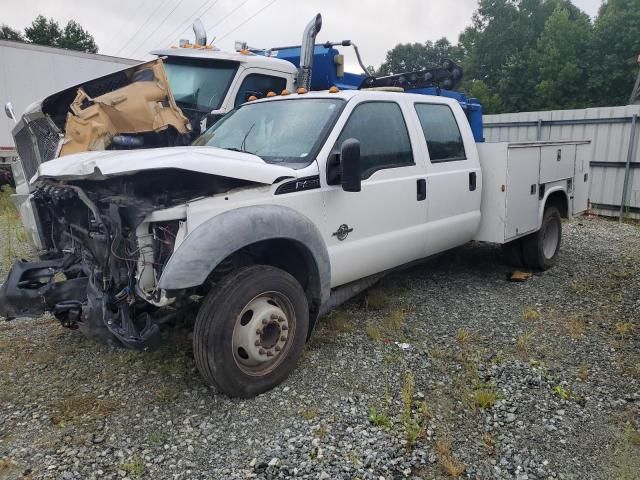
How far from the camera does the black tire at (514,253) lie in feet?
20.1

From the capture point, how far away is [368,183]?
4.05m

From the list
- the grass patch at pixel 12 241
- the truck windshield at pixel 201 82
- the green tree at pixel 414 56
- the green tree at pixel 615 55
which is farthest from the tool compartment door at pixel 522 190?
the green tree at pixel 414 56

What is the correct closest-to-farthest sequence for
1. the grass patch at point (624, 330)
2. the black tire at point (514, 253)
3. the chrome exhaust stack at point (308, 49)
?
the grass patch at point (624, 330) → the black tire at point (514, 253) → the chrome exhaust stack at point (308, 49)

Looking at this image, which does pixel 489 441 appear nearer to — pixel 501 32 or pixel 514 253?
pixel 514 253

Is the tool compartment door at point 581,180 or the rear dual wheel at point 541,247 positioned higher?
the tool compartment door at point 581,180

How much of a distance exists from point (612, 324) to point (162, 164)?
404cm

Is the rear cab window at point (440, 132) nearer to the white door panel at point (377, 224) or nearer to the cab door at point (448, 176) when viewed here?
the cab door at point (448, 176)

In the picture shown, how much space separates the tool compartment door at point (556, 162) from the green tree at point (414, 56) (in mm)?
60714

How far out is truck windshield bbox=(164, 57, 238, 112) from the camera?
668cm

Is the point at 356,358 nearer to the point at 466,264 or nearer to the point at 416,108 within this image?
the point at 416,108

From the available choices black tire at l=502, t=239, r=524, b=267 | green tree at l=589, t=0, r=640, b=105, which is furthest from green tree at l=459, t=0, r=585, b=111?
black tire at l=502, t=239, r=524, b=267

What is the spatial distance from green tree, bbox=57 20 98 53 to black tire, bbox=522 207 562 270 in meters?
40.3

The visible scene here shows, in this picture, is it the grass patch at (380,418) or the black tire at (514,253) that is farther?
the black tire at (514,253)

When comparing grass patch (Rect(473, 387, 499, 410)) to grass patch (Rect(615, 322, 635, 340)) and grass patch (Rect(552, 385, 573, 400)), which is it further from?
grass patch (Rect(615, 322, 635, 340))
